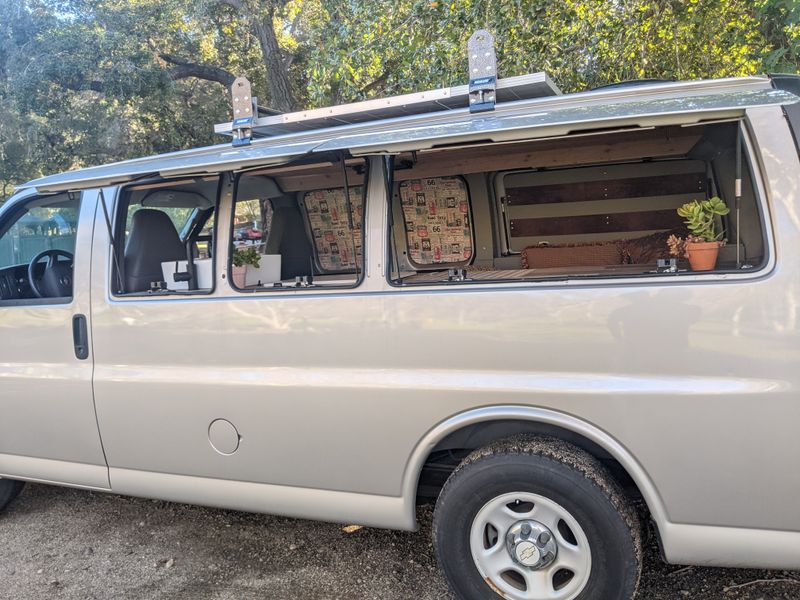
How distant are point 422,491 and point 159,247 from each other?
86.5 inches

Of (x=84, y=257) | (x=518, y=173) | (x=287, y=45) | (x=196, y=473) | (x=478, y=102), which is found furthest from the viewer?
(x=287, y=45)

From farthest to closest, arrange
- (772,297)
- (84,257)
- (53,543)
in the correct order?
1. (53,543)
2. (84,257)
3. (772,297)

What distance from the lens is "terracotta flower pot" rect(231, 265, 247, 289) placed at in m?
3.13

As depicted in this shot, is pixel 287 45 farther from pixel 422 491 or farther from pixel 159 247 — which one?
pixel 422 491

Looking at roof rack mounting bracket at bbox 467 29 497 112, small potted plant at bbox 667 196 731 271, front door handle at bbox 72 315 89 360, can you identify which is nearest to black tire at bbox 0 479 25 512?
front door handle at bbox 72 315 89 360

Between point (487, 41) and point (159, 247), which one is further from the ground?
point (487, 41)

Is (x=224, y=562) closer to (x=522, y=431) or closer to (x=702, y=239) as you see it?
(x=522, y=431)

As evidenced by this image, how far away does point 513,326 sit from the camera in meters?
2.51

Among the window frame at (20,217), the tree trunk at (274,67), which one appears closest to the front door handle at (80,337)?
the window frame at (20,217)

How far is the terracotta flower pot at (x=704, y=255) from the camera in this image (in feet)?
7.95

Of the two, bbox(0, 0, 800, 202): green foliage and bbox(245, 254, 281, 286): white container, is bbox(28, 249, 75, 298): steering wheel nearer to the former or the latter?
bbox(245, 254, 281, 286): white container

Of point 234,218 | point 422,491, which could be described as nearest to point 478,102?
point 234,218

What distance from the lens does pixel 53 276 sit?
4.01m

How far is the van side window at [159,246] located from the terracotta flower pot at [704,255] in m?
2.26
